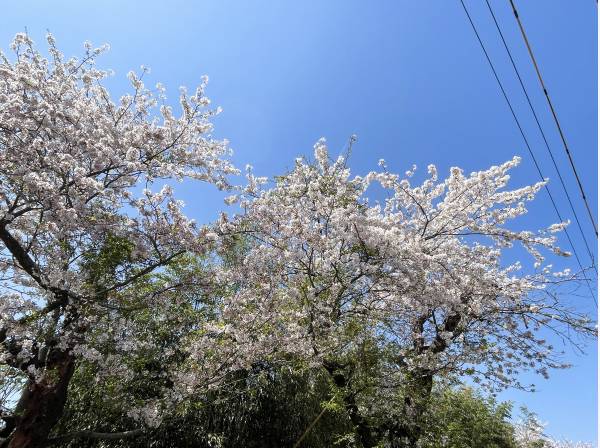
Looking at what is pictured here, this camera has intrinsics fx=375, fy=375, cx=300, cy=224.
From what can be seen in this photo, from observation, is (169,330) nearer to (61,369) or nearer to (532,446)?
(61,369)

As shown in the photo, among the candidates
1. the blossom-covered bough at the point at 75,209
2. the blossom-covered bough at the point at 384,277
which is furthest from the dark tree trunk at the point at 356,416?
the blossom-covered bough at the point at 75,209

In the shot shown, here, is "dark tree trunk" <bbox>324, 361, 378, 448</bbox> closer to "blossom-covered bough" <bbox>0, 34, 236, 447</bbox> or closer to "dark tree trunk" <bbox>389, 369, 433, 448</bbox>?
"dark tree trunk" <bbox>389, 369, 433, 448</bbox>

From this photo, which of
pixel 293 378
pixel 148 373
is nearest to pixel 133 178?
pixel 148 373

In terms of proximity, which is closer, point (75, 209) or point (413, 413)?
point (75, 209)

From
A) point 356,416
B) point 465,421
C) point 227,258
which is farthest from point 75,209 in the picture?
point 465,421

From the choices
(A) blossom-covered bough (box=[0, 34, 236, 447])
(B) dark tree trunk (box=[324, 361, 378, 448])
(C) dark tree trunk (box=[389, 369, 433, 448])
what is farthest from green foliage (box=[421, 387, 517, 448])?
(A) blossom-covered bough (box=[0, 34, 236, 447])

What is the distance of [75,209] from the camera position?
189 inches

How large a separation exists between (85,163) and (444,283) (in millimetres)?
6070

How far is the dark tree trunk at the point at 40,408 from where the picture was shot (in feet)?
20.7

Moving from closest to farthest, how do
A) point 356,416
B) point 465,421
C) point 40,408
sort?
point 40,408 → point 356,416 → point 465,421

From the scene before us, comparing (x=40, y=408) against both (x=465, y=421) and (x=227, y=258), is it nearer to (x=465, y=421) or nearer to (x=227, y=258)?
(x=227, y=258)

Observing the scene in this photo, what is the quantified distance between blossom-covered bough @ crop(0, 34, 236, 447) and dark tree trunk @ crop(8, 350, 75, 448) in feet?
0.06

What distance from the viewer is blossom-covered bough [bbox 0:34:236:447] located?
4.83 meters

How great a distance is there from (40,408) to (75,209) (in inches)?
162
